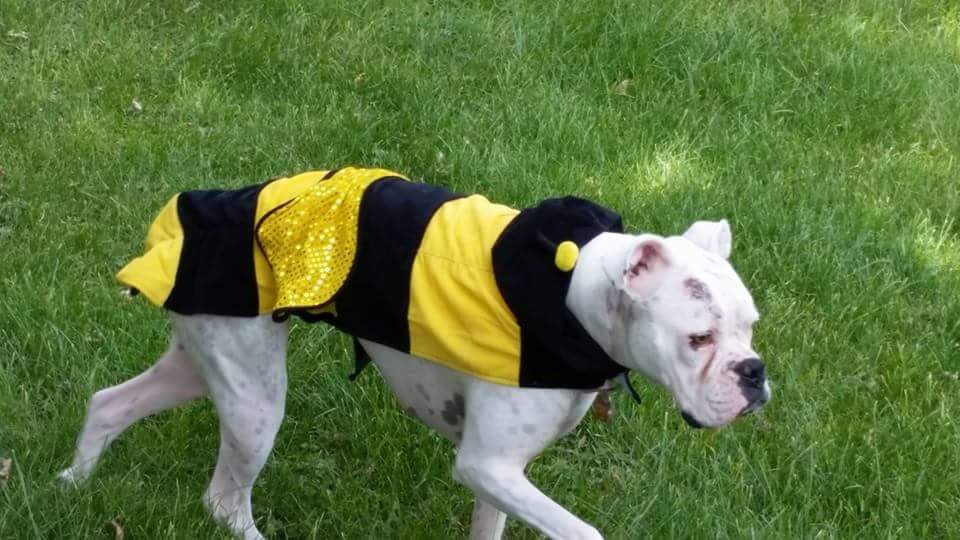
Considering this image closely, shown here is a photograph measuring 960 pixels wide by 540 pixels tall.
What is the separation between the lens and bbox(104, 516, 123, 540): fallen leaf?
135 inches

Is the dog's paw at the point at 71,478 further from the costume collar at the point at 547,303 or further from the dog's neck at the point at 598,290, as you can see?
the dog's neck at the point at 598,290

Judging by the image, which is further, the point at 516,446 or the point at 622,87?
the point at 622,87

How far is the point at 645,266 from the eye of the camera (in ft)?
9.20

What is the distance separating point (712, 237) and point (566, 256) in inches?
14.3

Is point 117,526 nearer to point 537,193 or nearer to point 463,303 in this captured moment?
point 463,303

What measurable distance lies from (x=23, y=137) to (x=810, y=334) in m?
3.64

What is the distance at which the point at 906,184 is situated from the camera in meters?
5.80

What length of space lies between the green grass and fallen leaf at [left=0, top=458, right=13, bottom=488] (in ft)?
0.15

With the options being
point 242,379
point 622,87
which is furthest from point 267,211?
point 622,87

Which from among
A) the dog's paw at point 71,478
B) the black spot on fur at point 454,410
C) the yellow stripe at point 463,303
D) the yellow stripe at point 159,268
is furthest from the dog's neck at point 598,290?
the dog's paw at point 71,478

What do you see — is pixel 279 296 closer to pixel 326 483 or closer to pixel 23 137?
pixel 326 483

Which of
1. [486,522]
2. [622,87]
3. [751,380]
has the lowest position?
[622,87]

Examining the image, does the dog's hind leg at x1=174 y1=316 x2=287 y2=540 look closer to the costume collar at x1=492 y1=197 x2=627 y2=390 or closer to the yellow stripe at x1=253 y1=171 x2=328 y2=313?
the yellow stripe at x1=253 y1=171 x2=328 y2=313

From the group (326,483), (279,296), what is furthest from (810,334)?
(279,296)
